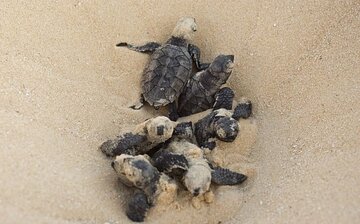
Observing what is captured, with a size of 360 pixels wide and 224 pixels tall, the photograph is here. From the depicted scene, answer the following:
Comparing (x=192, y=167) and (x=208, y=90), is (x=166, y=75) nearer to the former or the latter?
(x=208, y=90)

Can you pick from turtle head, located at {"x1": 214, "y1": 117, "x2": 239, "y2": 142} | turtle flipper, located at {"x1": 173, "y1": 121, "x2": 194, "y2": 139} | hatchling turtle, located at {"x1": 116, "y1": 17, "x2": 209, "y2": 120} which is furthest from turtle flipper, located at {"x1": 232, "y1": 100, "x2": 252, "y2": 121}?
hatchling turtle, located at {"x1": 116, "y1": 17, "x2": 209, "y2": 120}

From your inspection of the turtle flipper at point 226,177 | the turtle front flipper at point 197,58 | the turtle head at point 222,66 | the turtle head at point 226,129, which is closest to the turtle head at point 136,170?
the turtle flipper at point 226,177

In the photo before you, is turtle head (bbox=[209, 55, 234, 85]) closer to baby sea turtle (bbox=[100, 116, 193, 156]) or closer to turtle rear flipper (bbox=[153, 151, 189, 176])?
baby sea turtle (bbox=[100, 116, 193, 156])

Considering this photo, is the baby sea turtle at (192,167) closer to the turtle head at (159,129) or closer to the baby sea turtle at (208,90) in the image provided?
the turtle head at (159,129)

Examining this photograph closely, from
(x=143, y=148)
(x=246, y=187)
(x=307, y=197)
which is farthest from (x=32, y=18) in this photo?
(x=307, y=197)

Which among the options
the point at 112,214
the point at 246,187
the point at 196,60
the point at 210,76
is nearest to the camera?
the point at 112,214

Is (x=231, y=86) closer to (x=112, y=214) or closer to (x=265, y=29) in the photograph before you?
(x=265, y=29)

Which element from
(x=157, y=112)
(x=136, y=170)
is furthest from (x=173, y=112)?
(x=136, y=170)
